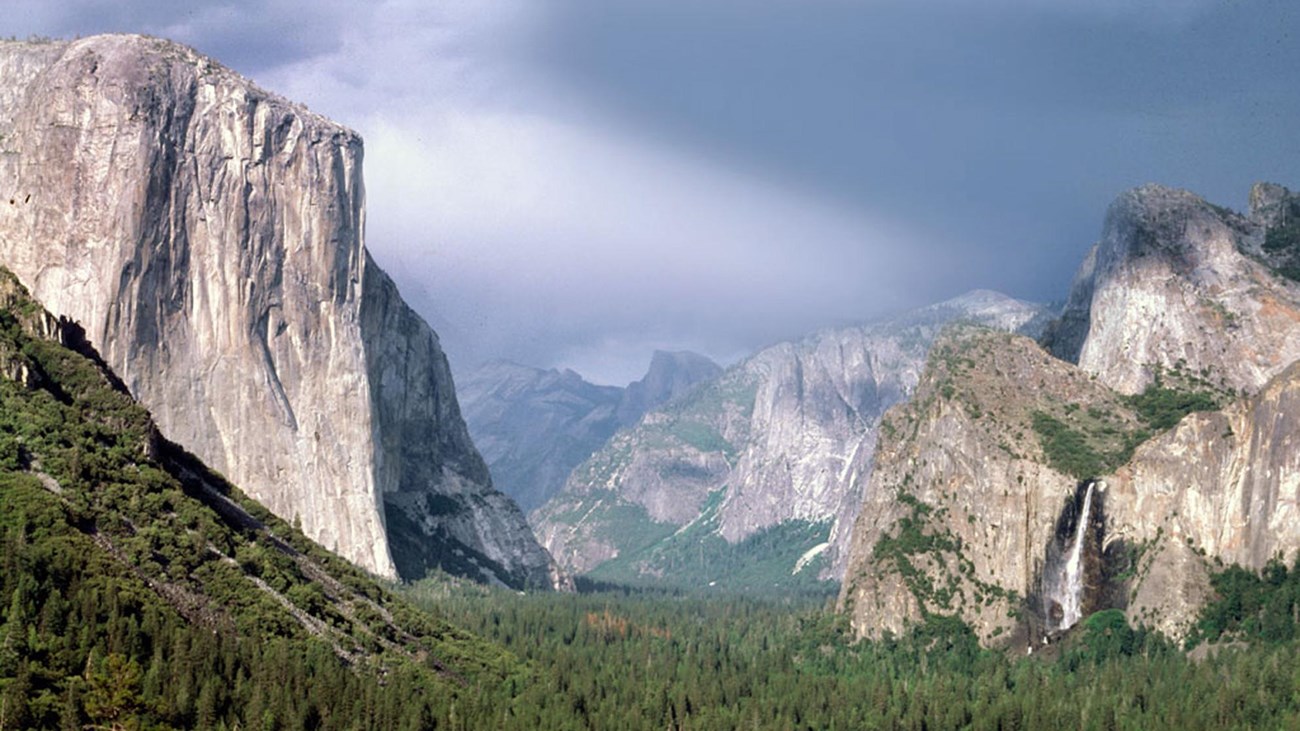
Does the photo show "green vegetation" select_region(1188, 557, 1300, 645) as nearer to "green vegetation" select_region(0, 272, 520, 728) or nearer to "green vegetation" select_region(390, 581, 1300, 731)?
"green vegetation" select_region(390, 581, 1300, 731)

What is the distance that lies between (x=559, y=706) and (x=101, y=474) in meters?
45.8

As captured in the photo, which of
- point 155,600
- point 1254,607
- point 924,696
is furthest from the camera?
point 1254,607

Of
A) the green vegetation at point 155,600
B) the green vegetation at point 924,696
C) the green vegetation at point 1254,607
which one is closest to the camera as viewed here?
the green vegetation at point 155,600

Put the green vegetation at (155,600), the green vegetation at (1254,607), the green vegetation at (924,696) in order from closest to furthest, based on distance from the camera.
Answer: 1. the green vegetation at (155,600)
2. the green vegetation at (924,696)
3. the green vegetation at (1254,607)

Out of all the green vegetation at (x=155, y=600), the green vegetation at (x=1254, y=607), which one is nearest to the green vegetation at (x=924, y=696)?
the green vegetation at (x=1254, y=607)

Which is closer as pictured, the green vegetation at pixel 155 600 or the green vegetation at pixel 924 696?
the green vegetation at pixel 155 600

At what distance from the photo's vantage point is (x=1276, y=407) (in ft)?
648

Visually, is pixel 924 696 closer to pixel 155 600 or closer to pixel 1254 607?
pixel 1254 607

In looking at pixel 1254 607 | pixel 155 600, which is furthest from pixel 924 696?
pixel 155 600

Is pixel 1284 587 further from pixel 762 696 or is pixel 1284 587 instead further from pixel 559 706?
pixel 559 706

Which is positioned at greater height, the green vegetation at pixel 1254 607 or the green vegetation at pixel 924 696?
the green vegetation at pixel 1254 607

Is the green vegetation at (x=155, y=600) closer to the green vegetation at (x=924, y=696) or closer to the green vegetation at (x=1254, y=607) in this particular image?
the green vegetation at (x=924, y=696)

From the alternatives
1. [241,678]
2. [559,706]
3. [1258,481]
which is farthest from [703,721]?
[1258,481]

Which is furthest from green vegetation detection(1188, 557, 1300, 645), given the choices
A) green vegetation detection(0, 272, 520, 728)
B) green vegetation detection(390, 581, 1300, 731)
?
green vegetation detection(0, 272, 520, 728)
